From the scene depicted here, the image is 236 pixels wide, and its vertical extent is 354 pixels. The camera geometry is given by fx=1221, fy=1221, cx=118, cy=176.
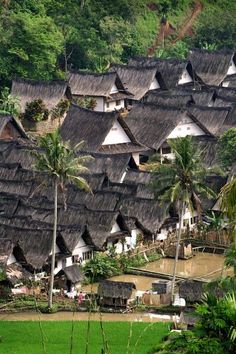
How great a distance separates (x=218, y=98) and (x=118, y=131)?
13.0 m

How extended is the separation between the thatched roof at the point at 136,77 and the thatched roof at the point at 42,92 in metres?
7.30

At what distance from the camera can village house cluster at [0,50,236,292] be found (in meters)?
53.7

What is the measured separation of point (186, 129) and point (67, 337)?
99.4 feet

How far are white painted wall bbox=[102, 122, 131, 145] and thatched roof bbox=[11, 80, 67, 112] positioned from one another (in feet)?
29.9

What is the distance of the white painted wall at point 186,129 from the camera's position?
7325 centimetres

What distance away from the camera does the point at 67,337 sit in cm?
4569

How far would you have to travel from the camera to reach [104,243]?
5566 cm

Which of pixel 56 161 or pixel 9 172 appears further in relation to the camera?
pixel 9 172

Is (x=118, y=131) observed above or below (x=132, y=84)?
below

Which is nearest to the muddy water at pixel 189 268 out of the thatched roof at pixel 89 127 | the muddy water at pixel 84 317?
the muddy water at pixel 84 317

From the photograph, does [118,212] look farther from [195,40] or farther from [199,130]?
[195,40]

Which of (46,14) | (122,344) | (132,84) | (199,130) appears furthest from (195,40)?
(122,344)

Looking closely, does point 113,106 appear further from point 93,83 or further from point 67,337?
point 67,337

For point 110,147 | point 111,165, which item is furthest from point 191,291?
point 110,147
